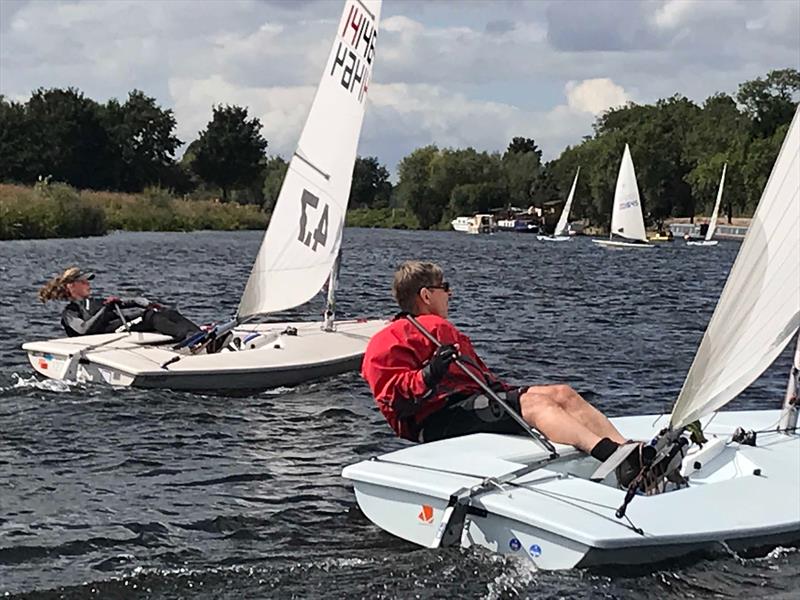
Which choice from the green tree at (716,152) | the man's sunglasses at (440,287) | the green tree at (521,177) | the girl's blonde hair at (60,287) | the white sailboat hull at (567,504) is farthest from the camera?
the green tree at (521,177)

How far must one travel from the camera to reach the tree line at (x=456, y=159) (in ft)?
221

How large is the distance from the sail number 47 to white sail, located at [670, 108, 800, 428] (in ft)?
21.9

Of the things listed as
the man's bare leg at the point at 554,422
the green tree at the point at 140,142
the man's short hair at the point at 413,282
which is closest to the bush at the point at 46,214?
the green tree at the point at 140,142

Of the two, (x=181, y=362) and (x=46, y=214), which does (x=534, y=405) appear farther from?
(x=46, y=214)

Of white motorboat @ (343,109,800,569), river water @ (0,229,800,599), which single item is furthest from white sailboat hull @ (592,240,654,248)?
white motorboat @ (343,109,800,569)

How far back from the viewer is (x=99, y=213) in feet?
152

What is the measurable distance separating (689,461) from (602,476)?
87cm

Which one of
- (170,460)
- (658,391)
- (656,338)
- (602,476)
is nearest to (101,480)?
(170,460)

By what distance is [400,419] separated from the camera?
6.70 meters

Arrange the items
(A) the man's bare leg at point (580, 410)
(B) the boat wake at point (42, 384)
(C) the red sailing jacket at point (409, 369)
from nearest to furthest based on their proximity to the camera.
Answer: (A) the man's bare leg at point (580, 410) → (C) the red sailing jacket at point (409, 369) → (B) the boat wake at point (42, 384)

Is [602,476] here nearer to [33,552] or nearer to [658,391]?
[33,552]

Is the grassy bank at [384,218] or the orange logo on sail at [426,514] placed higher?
the grassy bank at [384,218]

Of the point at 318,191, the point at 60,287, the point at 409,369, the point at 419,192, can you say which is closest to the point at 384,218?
the point at 419,192

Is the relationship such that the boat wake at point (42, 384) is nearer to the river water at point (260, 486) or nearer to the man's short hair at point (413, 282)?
the river water at point (260, 486)
